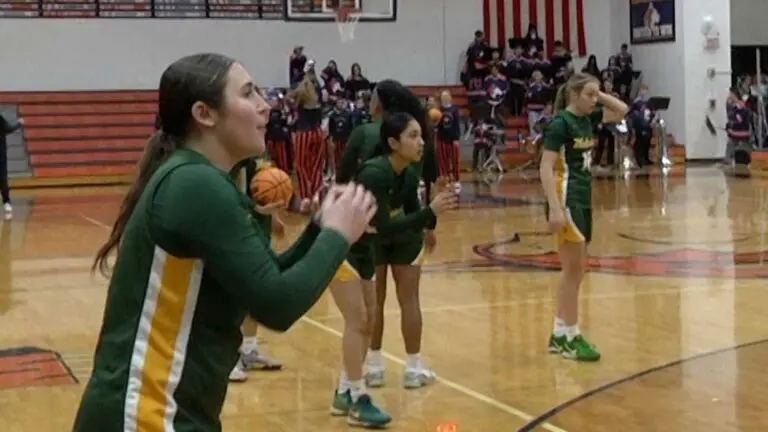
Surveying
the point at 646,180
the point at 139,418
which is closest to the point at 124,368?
the point at 139,418

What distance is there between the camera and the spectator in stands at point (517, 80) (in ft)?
92.0

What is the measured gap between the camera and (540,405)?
629 centimetres

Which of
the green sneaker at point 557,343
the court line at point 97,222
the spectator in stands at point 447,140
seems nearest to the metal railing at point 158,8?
the spectator in stands at point 447,140

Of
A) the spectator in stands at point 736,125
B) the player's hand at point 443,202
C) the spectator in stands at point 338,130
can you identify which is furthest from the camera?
the spectator in stands at point 736,125

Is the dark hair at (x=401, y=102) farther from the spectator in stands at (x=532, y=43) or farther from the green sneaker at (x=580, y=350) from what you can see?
the spectator in stands at (x=532, y=43)

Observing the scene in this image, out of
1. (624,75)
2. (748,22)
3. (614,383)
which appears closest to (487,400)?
(614,383)

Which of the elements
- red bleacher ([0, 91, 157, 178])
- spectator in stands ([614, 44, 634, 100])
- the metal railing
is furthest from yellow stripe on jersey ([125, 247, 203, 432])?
spectator in stands ([614, 44, 634, 100])

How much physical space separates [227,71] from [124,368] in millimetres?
687

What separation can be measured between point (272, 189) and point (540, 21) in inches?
1029

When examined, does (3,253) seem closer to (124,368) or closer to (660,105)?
(124,368)

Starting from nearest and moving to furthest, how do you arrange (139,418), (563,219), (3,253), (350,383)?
(139,418)
(350,383)
(563,219)
(3,253)

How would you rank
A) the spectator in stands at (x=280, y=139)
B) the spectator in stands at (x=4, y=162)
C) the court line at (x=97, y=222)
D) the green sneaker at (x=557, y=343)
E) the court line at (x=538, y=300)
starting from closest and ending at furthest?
the green sneaker at (x=557, y=343) < the court line at (x=538, y=300) < the court line at (x=97, y=222) < the spectator in stands at (x=4, y=162) < the spectator in stands at (x=280, y=139)

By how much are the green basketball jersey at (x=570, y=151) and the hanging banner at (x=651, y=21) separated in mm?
21995

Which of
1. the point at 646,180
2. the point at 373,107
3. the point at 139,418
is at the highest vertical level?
the point at 373,107
